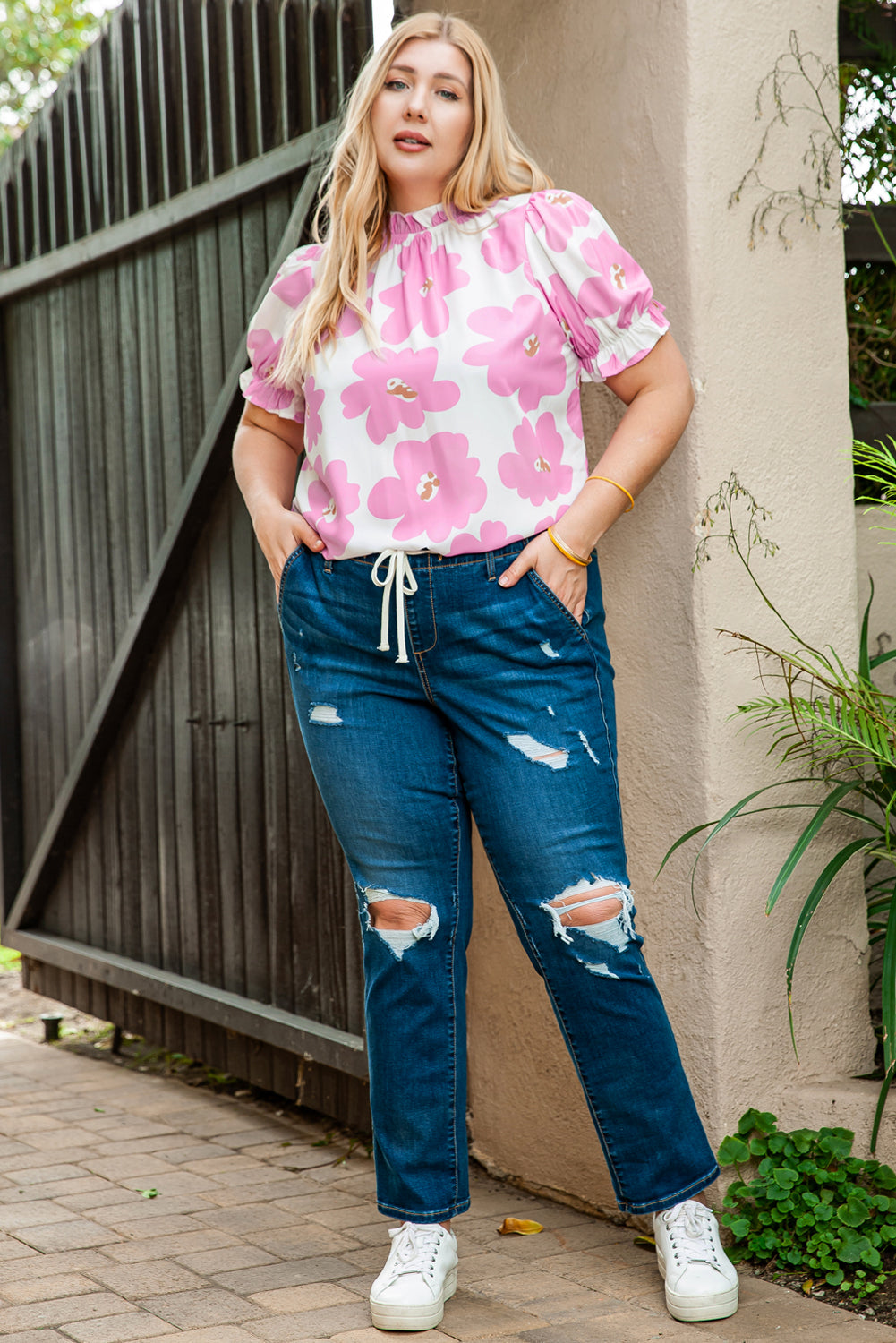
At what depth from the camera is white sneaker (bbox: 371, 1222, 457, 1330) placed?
2094 mm

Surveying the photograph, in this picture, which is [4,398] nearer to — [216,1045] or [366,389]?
[216,1045]

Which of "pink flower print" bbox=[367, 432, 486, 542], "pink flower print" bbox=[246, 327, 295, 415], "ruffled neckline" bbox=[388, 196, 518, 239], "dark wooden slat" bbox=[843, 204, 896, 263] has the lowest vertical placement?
"pink flower print" bbox=[367, 432, 486, 542]

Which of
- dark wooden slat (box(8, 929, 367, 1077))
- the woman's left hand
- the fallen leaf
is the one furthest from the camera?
dark wooden slat (box(8, 929, 367, 1077))

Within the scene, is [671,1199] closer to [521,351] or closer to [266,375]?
[521,351]

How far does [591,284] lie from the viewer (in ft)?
6.77

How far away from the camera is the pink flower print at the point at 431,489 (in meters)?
2.04

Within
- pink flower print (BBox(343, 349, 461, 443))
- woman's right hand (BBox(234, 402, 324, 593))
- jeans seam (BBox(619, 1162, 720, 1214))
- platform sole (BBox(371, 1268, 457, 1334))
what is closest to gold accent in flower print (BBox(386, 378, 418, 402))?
pink flower print (BBox(343, 349, 461, 443))

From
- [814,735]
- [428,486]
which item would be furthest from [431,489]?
[814,735]

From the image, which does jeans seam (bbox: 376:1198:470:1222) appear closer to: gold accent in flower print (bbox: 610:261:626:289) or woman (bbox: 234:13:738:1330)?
woman (bbox: 234:13:738:1330)

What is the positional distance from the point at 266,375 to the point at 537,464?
1.80 feet

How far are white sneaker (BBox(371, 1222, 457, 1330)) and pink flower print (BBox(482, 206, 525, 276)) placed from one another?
1.45 m

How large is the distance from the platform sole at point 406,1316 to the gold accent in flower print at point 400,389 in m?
1.33

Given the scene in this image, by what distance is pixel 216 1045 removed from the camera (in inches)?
142

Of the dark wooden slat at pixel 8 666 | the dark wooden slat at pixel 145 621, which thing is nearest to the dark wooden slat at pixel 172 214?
the dark wooden slat at pixel 145 621
